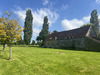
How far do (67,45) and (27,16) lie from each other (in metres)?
28.7

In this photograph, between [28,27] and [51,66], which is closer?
[51,66]

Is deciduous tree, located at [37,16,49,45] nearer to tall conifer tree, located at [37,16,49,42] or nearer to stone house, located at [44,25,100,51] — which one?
tall conifer tree, located at [37,16,49,42]

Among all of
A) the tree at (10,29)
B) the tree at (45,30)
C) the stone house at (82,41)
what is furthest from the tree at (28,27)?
the tree at (10,29)

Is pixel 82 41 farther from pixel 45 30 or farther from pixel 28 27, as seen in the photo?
pixel 45 30

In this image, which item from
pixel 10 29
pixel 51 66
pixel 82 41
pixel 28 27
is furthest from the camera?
pixel 28 27

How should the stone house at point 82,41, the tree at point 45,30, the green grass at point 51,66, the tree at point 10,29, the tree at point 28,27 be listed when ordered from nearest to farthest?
the green grass at point 51,66 < the tree at point 10,29 < the stone house at point 82,41 < the tree at point 28,27 < the tree at point 45,30

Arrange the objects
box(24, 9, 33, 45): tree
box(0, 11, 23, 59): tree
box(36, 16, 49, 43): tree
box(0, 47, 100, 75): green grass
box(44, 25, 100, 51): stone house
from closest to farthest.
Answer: box(0, 47, 100, 75): green grass
box(0, 11, 23, 59): tree
box(44, 25, 100, 51): stone house
box(24, 9, 33, 45): tree
box(36, 16, 49, 43): tree

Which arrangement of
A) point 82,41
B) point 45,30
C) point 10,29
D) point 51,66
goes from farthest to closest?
point 45,30 → point 82,41 → point 10,29 → point 51,66

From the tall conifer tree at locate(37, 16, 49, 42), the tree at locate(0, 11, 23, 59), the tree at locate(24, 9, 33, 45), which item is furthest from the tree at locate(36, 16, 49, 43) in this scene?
the tree at locate(0, 11, 23, 59)

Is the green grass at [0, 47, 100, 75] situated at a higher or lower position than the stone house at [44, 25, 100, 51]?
lower

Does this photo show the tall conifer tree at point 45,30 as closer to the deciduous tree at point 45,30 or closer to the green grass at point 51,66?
the deciduous tree at point 45,30

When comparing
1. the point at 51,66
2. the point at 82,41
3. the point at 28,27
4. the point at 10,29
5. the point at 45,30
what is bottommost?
the point at 51,66

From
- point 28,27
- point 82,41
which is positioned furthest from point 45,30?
point 82,41

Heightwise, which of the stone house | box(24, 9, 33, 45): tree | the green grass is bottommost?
the green grass
